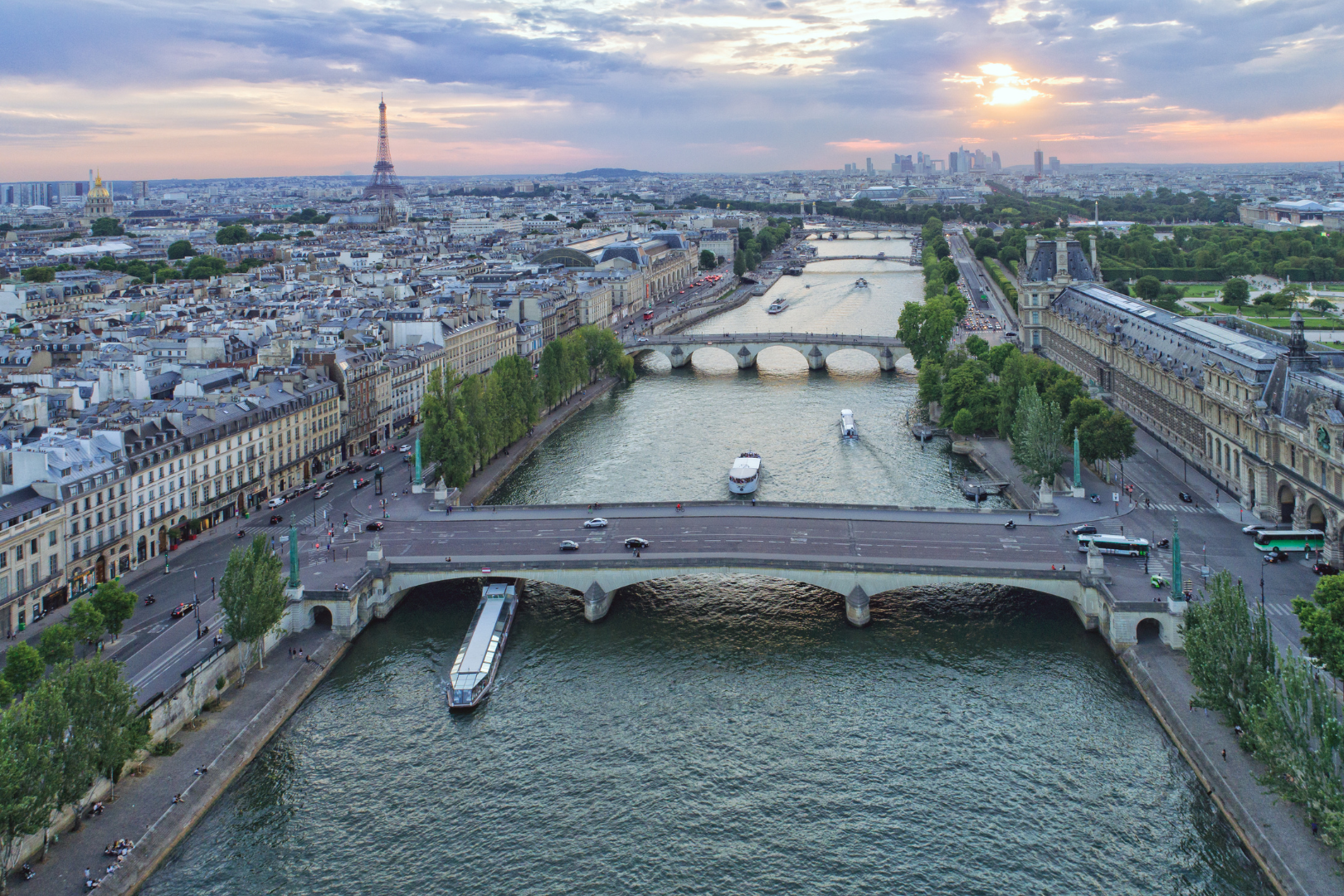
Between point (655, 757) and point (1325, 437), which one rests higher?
point (1325, 437)

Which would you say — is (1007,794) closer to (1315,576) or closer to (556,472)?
(1315,576)

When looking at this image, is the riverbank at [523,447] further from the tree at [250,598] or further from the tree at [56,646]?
the tree at [56,646]

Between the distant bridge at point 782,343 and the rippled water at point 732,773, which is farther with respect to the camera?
the distant bridge at point 782,343

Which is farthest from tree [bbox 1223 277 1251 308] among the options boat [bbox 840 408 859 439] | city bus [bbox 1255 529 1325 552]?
city bus [bbox 1255 529 1325 552]

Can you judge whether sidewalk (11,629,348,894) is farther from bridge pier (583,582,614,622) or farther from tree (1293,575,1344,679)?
tree (1293,575,1344,679)

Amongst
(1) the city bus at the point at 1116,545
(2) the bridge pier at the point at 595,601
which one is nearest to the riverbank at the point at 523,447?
(2) the bridge pier at the point at 595,601

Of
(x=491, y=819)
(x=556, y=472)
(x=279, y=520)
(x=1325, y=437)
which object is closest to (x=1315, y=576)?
(x=1325, y=437)
